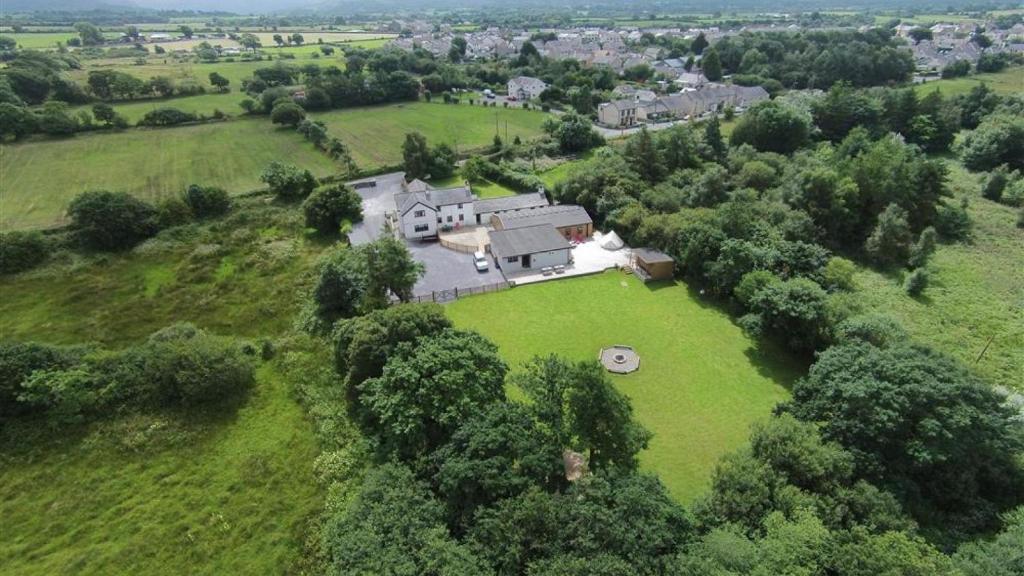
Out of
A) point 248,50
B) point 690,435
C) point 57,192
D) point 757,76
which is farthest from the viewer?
point 248,50

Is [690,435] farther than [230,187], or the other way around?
[230,187]

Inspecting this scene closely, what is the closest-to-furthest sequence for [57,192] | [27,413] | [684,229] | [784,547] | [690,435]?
1. [784,547]
2. [690,435]
3. [27,413]
4. [684,229]
5. [57,192]

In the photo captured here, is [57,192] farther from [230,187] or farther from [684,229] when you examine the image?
[684,229]

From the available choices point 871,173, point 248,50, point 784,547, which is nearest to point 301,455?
point 784,547

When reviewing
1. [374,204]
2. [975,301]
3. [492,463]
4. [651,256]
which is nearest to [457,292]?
[651,256]

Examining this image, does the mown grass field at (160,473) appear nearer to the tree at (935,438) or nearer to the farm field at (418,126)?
the tree at (935,438)

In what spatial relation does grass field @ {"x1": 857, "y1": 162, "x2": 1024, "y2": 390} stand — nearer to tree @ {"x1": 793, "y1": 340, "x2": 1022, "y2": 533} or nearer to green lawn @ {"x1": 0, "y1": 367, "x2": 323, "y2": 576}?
tree @ {"x1": 793, "y1": 340, "x2": 1022, "y2": 533}

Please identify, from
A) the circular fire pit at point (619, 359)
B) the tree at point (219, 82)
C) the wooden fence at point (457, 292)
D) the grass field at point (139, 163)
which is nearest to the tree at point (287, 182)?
the grass field at point (139, 163)
